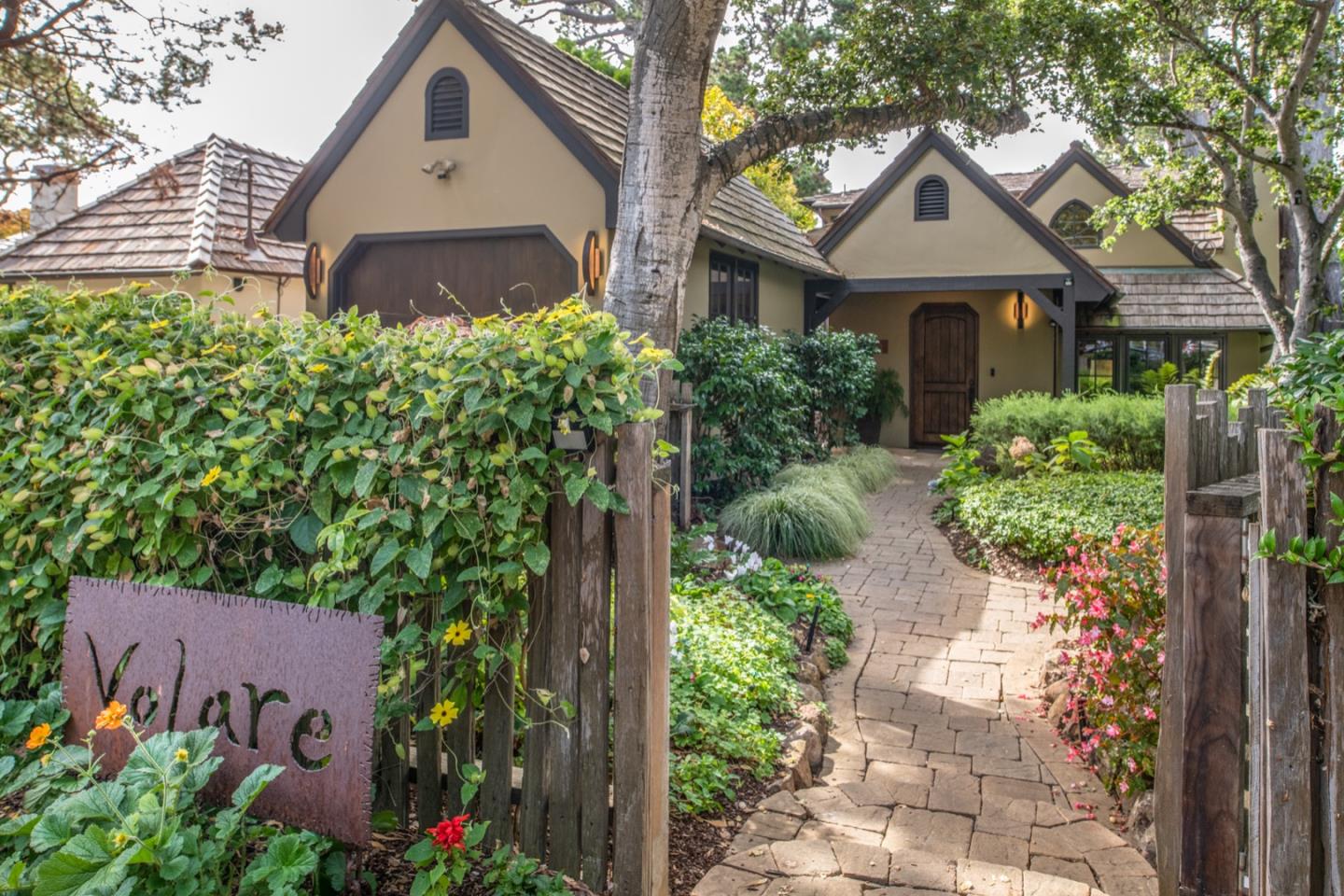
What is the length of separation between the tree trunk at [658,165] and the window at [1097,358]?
A: 42.9ft

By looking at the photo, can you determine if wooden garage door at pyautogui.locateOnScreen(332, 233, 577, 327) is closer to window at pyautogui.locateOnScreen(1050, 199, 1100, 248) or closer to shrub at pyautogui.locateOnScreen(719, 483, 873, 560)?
shrub at pyautogui.locateOnScreen(719, 483, 873, 560)

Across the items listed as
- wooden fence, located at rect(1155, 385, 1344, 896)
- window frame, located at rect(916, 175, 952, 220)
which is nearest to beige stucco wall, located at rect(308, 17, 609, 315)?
wooden fence, located at rect(1155, 385, 1344, 896)

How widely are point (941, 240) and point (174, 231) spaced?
11633mm

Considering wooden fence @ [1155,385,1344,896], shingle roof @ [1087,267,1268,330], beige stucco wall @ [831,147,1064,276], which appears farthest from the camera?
shingle roof @ [1087,267,1268,330]

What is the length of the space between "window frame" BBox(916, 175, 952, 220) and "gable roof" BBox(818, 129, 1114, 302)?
1.03 ft

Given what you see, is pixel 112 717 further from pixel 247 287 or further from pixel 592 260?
pixel 247 287

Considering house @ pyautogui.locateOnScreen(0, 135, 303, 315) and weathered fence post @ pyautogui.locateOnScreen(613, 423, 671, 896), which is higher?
house @ pyautogui.locateOnScreen(0, 135, 303, 315)

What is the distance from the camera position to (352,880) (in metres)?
2.53

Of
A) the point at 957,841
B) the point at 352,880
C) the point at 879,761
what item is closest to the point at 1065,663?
the point at 879,761

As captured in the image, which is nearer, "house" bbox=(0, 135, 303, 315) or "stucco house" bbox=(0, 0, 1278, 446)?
"stucco house" bbox=(0, 0, 1278, 446)

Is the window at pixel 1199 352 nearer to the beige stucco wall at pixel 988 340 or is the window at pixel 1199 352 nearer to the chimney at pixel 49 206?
the beige stucco wall at pixel 988 340

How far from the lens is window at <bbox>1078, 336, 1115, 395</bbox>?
17.5m

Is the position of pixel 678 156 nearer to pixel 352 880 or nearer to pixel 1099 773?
pixel 1099 773

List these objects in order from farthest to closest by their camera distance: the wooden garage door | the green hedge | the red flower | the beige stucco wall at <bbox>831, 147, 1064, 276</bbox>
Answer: the beige stucco wall at <bbox>831, 147, 1064, 276</bbox>
the wooden garage door
the green hedge
the red flower
